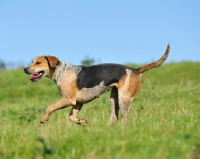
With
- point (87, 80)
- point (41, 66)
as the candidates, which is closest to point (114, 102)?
point (87, 80)


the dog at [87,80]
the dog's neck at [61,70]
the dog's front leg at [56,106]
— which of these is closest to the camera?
the dog's front leg at [56,106]

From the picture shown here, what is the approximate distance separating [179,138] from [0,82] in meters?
25.6

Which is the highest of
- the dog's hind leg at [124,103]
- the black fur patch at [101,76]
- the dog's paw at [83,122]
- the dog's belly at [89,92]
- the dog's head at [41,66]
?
the dog's head at [41,66]

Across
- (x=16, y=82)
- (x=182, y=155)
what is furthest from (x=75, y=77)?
(x=16, y=82)

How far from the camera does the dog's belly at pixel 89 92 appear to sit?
1057 cm

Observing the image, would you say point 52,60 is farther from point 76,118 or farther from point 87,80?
point 76,118

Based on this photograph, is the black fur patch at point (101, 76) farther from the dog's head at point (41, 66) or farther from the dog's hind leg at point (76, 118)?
the dog's head at point (41, 66)

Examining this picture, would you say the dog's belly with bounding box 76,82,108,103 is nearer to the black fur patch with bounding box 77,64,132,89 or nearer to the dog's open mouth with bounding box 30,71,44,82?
the black fur patch with bounding box 77,64,132,89

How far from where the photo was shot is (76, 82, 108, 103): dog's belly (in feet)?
34.7

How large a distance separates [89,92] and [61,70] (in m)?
0.87

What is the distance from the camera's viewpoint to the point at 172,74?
3098cm

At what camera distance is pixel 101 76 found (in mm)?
10570

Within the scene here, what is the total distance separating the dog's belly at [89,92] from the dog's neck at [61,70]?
504 millimetres

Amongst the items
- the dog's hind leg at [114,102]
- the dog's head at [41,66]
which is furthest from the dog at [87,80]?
the dog's hind leg at [114,102]
